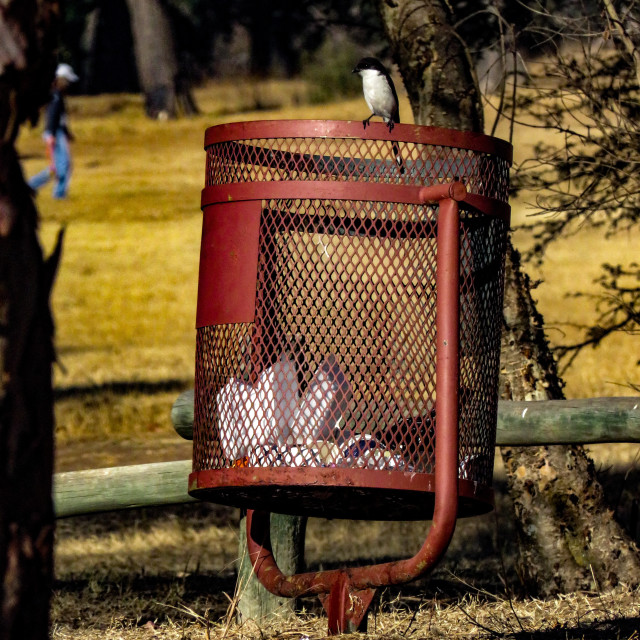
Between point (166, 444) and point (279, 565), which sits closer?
point (279, 565)

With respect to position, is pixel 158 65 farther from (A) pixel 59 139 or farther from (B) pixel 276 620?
(B) pixel 276 620

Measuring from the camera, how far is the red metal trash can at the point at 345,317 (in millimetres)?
3090

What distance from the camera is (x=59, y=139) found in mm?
21562

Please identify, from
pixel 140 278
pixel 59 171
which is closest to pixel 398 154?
pixel 140 278

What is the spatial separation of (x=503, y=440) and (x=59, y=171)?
748 inches

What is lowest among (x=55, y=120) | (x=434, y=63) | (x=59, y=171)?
(x=434, y=63)

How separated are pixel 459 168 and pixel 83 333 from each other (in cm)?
1182

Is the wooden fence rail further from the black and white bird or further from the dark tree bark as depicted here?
the dark tree bark

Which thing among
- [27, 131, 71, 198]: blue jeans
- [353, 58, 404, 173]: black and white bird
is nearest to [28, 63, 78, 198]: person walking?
[27, 131, 71, 198]: blue jeans

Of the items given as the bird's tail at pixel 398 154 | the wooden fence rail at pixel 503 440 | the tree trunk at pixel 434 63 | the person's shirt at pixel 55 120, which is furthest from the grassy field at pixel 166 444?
the person's shirt at pixel 55 120

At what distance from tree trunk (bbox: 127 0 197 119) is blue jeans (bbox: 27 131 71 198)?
11.0m

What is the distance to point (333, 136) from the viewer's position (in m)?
3.12

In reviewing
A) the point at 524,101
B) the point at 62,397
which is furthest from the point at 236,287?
the point at 62,397

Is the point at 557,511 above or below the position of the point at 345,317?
below
